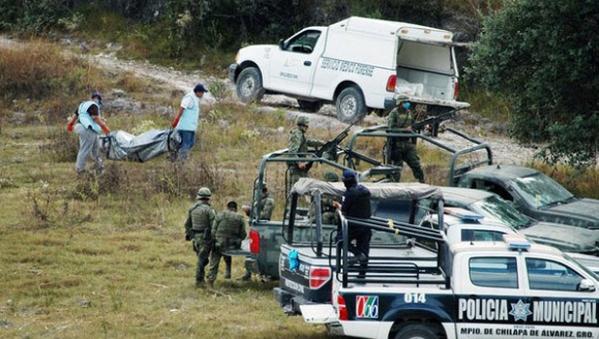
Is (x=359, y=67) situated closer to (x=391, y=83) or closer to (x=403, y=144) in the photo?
(x=391, y=83)

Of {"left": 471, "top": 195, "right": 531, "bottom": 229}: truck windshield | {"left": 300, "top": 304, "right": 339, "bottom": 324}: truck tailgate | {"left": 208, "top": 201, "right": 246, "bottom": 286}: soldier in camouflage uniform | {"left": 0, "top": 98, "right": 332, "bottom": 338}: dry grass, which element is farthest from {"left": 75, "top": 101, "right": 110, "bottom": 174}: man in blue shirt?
{"left": 300, "top": 304, "right": 339, "bottom": 324}: truck tailgate

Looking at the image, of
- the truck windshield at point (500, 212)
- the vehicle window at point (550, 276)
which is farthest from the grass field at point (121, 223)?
the truck windshield at point (500, 212)

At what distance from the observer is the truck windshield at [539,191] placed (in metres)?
16.7

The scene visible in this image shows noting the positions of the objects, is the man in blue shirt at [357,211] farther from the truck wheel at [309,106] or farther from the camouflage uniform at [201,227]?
the truck wheel at [309,106]

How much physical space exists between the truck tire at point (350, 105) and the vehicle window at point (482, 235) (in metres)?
10.3

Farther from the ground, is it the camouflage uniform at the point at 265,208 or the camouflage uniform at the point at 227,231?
the camouflage uniform at the point at 265,208

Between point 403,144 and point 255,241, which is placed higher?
point 403,144

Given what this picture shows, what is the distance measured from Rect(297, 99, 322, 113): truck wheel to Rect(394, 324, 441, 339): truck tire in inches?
588

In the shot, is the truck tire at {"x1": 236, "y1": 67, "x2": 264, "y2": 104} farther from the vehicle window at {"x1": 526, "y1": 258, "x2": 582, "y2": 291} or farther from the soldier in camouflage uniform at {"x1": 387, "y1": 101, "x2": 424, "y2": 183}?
the vehicle window at {"x1": 526, "y1": 258, "x2": 582, "y2": 291}

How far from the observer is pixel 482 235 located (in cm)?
1412

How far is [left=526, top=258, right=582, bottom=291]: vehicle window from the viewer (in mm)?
11555

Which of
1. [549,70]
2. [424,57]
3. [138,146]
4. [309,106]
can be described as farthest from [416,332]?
[309,106]

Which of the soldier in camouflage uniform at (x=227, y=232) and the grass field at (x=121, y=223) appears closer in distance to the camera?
the grass field at (x=121, y=223)

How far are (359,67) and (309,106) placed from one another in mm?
2663
